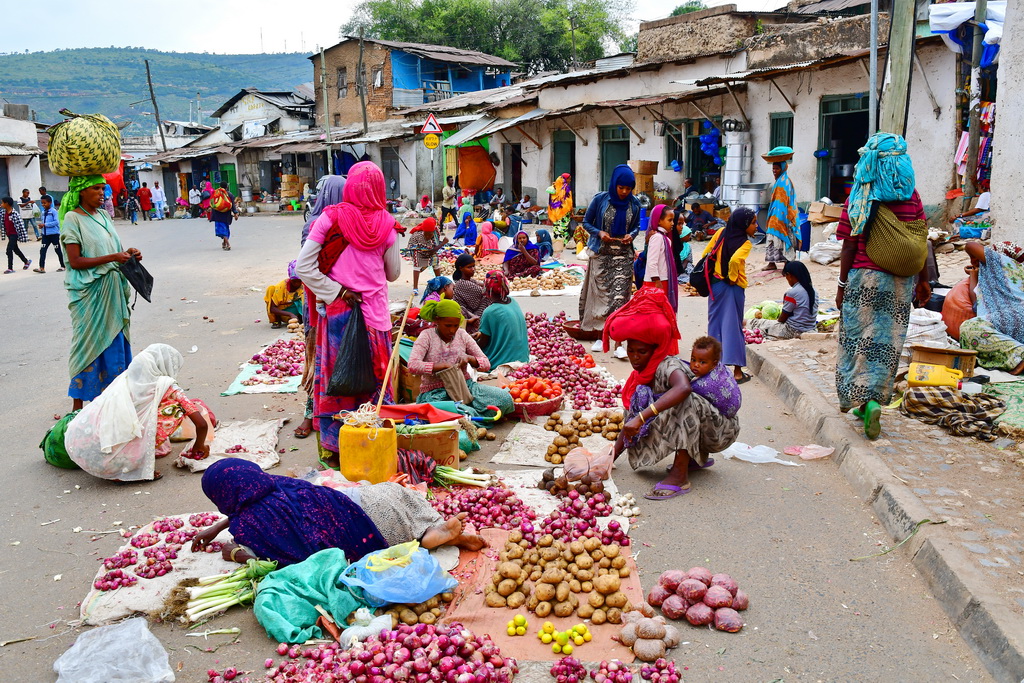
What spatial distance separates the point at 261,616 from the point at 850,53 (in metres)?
13.4

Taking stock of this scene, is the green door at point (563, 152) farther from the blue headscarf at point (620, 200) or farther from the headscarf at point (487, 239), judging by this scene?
the blue headscarf at point (620, 200)

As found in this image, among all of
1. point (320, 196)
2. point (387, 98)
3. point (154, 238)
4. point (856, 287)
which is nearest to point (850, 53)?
point (856, 287)

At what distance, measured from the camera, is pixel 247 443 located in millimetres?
5961

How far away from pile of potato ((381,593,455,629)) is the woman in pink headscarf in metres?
2.03

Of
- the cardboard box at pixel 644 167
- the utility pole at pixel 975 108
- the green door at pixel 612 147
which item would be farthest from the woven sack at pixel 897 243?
the green door at pixel 612 147

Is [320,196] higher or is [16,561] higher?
[320,196]

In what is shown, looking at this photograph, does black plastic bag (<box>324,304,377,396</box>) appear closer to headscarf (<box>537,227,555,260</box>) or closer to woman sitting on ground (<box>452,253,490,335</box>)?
woman sitting on ground (<box>452,253,490,335</box>)

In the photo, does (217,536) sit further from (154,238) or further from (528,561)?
(154,238)

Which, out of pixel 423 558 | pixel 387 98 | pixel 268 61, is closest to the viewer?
pixel 423 558

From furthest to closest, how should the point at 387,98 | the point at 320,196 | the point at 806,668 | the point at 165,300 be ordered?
1. the point at 387,98
2. the point at 165,300
3. the point at 320,196
4. the point at 806,668

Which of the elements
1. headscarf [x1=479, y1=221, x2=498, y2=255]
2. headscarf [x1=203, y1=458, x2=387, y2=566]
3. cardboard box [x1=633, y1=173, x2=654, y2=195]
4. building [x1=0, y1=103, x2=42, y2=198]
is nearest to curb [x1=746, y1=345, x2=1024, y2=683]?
headscarf [x1=203, y1=458, x2=387, y2=566]

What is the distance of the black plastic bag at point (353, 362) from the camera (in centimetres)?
539

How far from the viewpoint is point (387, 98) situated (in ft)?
125

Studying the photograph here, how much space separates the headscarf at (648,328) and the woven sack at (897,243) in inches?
57.0
